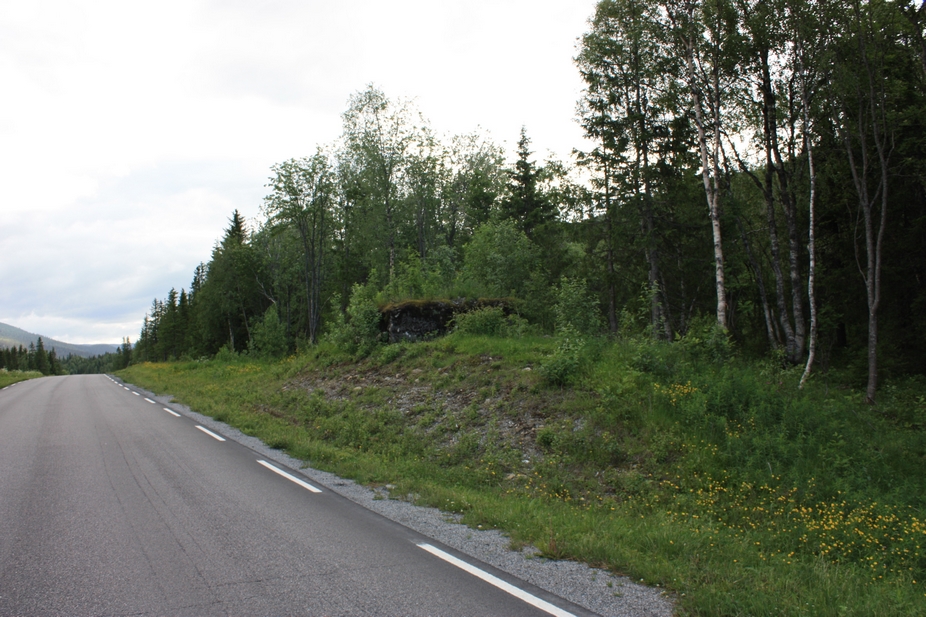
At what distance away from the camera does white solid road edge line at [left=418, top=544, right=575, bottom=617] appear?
412 cm

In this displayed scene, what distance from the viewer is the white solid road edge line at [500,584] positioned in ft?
13.5

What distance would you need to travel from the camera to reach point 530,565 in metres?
5.05

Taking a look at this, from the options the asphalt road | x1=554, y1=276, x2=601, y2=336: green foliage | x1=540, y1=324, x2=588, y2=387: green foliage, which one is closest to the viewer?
the asphalt road

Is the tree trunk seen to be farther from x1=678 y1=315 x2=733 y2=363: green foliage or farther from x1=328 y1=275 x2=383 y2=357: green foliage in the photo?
x1=328 y1=275 x2=383 y2=357: green foliage

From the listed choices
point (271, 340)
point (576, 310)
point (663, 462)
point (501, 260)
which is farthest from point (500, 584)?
point (271, 340)

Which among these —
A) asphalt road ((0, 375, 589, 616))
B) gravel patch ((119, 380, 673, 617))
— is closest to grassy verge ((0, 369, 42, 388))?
asphalt road ((0, 375, 589, 616))

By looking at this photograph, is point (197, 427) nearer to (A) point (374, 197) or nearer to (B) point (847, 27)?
(B) point (847, 27)

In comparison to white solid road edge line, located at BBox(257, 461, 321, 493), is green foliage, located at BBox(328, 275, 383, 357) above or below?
above

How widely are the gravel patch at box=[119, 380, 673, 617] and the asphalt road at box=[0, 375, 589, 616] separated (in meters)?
0.19

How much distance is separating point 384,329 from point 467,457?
9912mm

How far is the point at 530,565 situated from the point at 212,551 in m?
3.10

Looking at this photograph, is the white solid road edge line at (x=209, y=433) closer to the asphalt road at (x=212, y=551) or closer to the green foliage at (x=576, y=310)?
the asphalt road at (x=212, y=551)

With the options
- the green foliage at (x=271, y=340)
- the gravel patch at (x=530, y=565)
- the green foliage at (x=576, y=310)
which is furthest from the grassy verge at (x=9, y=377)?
the gravel patch at (x=530, y=565)

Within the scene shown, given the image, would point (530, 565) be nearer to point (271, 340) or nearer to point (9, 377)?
point (271, 340)
